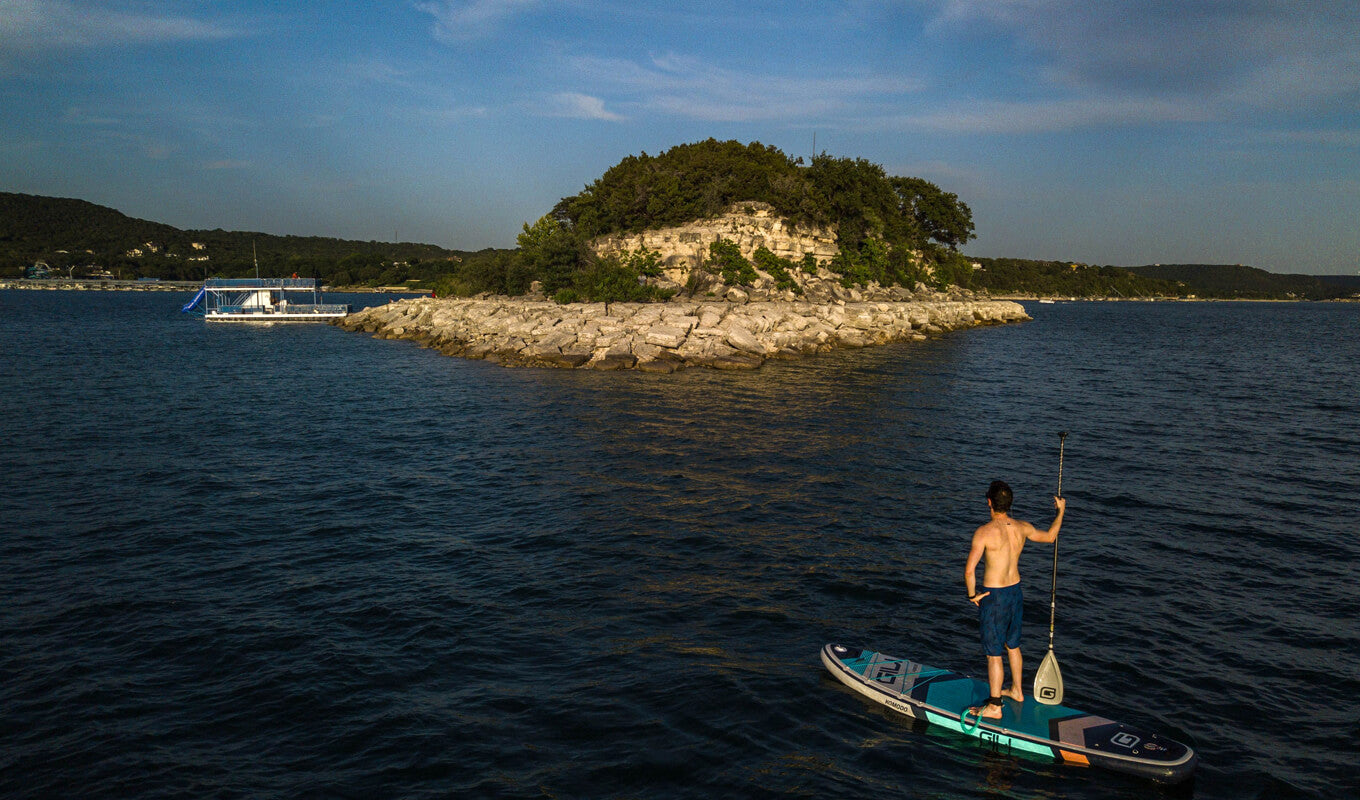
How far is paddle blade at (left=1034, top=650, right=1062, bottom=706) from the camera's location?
874 cm

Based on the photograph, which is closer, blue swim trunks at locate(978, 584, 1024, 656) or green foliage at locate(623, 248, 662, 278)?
blue swim trunks at locate(978, 584, 1024, 656)

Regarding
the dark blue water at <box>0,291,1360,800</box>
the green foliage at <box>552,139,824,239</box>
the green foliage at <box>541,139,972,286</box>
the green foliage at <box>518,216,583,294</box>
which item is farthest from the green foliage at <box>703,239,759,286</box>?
the dark blue water at <box>0,291,1360,800</box>

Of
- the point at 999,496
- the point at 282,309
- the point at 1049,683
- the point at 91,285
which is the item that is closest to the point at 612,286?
the point at 282,309

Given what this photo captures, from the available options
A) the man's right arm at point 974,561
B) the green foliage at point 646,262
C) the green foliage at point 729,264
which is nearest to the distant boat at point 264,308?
the green foliage at point 646,262

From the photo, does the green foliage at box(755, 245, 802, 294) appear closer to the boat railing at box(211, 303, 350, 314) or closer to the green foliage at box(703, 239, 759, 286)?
the green foliage at box(703, 239, 759, 286)

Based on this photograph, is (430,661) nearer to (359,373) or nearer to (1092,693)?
(1092,693)

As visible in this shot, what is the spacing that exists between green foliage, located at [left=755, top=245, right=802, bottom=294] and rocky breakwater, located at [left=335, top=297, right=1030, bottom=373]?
166 inches

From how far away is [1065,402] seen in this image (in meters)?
32.1

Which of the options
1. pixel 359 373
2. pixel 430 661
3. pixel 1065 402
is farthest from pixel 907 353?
pixel 430 661

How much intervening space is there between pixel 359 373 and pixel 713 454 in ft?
88.6

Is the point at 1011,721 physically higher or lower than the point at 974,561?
lower

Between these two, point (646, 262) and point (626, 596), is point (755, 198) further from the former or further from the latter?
point (626, 596)

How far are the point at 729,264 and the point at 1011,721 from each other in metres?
53.9

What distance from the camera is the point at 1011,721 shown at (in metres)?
8.40
